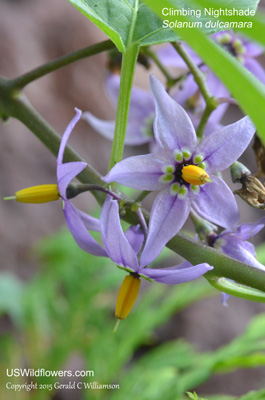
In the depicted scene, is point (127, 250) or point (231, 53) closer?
point (127, 250)

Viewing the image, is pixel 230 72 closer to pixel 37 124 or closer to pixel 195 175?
pixel 195 175

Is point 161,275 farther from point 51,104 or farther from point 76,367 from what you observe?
point 51,104

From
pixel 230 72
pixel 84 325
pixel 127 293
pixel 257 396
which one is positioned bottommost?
pixel 84 325

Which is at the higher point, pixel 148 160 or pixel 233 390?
pixel 148 160

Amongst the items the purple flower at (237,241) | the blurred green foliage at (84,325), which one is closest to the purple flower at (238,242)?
the purple flower at (237,241)

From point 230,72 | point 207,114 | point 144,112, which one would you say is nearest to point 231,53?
point 144,112

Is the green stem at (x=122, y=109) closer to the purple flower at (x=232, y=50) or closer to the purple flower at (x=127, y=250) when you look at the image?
the purple flower at (x=127, y=250)

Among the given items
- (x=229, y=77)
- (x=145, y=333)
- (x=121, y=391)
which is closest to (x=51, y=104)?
(x=145, y=333)
